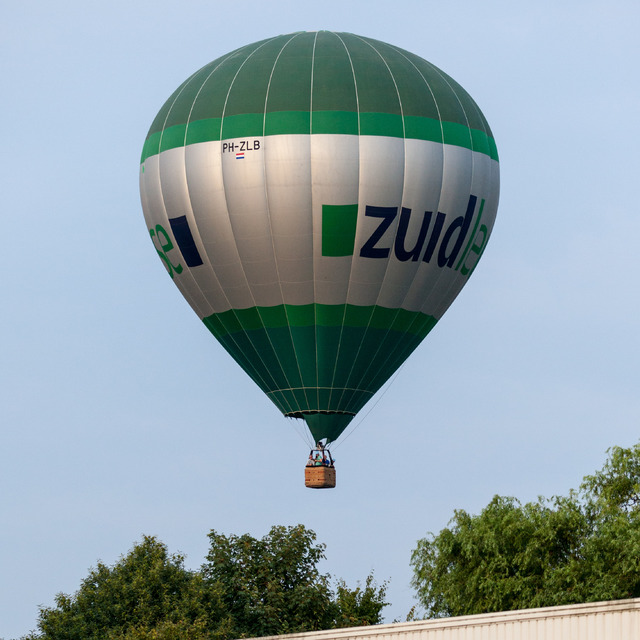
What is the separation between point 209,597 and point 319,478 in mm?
6331

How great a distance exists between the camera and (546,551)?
5762 cm

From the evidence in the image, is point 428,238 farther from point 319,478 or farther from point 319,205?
point 319,478

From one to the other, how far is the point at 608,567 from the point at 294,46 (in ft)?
66.4

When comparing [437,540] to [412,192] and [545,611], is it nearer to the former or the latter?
[412,192]

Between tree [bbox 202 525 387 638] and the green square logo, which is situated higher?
the green square logo

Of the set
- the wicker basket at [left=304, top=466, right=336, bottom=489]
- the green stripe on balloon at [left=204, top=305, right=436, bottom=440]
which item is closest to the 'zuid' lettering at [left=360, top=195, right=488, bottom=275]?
the green stripe on balloon at [left=204, top=305, right=436, bottom=440]

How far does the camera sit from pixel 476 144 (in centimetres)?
5497

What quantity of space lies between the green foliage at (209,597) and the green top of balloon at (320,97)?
47.2 ft

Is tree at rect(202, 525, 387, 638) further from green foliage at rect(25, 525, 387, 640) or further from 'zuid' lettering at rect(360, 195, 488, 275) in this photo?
'zuid' lettering at rect(360, 195, 488, 275)

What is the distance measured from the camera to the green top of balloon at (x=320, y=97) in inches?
2060

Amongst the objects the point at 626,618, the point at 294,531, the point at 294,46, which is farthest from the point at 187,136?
the point at 626,618

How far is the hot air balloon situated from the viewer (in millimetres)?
52062

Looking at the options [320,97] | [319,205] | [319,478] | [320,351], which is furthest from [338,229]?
[319,478]

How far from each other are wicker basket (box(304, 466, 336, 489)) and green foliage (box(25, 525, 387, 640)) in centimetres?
526
